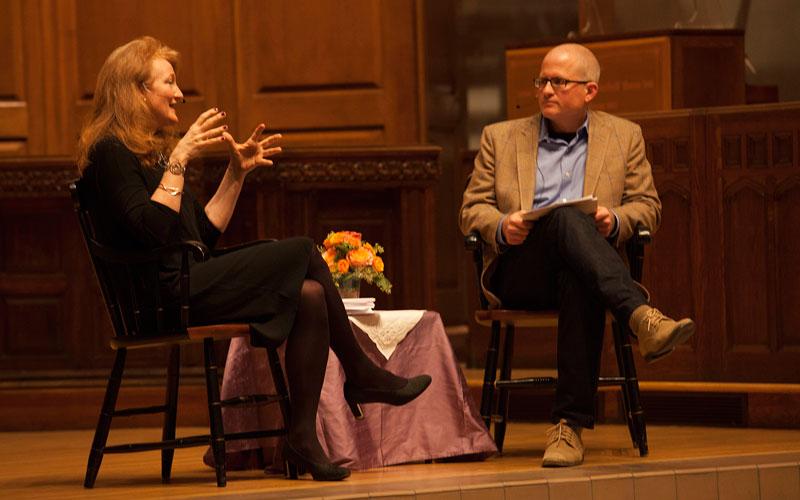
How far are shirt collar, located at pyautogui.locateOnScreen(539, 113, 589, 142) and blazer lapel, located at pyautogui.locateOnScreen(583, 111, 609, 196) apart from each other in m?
0.03

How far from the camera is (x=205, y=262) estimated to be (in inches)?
155

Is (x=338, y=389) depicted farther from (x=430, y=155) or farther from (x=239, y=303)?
(x=430, y=155)

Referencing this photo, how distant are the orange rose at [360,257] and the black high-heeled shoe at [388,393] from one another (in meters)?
0.51

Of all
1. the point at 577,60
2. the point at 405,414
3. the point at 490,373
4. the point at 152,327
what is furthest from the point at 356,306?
the point at 577,60

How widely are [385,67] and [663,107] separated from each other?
124cm

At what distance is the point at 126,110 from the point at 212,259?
0.49 metres

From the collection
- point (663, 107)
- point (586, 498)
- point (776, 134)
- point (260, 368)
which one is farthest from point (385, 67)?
point (586, 498)

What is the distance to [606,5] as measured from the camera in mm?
7254

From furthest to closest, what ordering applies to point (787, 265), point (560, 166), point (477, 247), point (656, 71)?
1. point (656, 71)
2. point (787, 265)
3. point (560, 166)
4. point (477, 247)

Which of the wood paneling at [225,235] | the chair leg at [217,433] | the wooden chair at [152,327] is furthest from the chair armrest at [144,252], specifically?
the wood paneling at [225,235]

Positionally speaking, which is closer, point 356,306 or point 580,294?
point 580,294

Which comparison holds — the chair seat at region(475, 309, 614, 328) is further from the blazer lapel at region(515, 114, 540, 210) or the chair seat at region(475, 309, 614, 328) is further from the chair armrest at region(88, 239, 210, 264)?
the chair armrest at region(88, 239, 210, 264)

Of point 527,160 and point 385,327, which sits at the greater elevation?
point 527,160

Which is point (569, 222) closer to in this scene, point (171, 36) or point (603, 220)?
point (603, 220)
